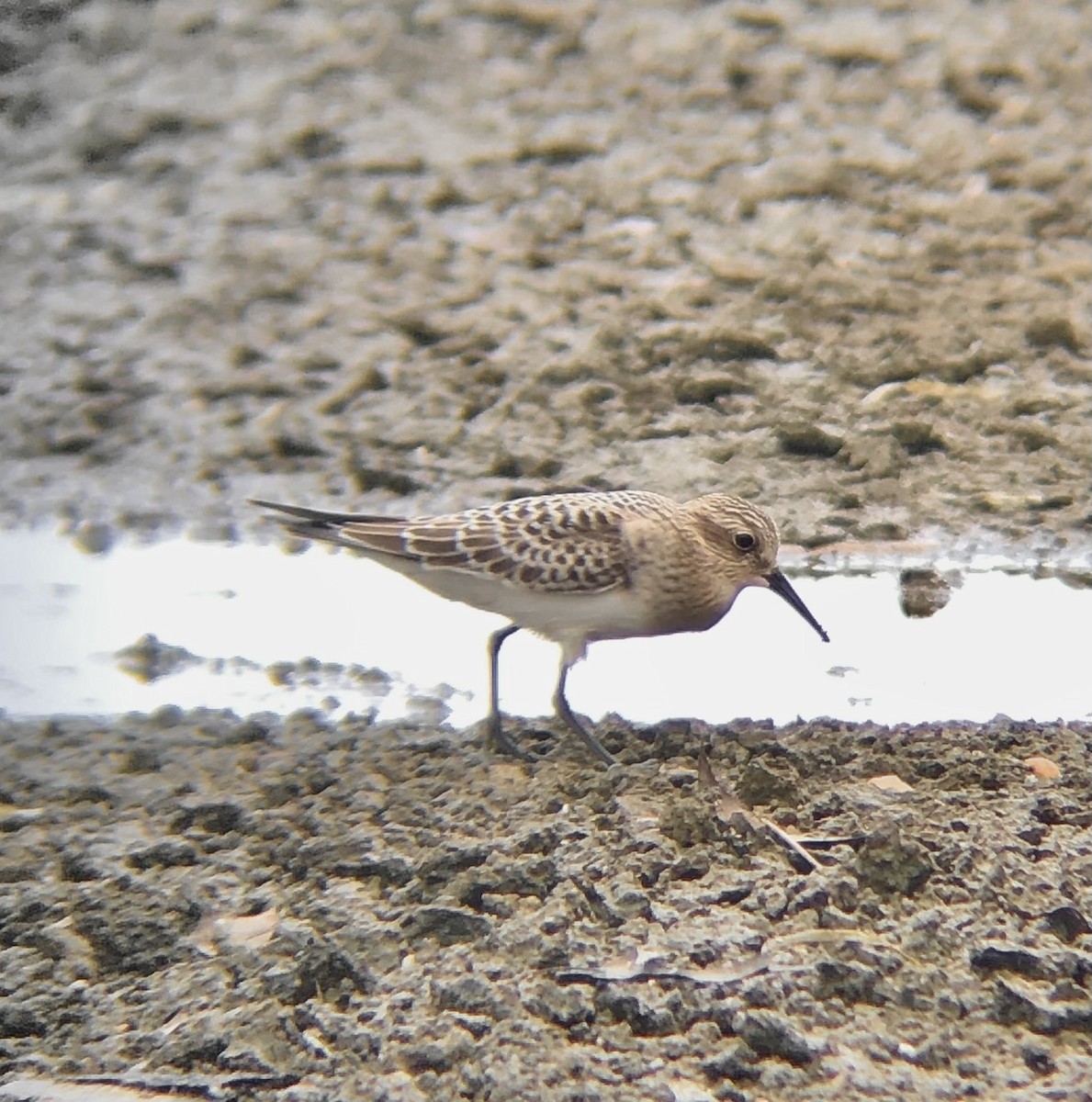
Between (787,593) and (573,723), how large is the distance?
0.84 metres

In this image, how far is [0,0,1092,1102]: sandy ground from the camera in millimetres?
3621

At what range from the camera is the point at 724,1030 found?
3.52m

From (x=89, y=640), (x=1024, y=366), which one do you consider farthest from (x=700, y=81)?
(x=89, y=640)

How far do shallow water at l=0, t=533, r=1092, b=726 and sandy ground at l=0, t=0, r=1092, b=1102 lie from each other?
0.19 m

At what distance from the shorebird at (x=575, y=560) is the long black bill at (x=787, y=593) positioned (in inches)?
3.0

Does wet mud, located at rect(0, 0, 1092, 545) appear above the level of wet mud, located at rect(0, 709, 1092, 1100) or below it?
above

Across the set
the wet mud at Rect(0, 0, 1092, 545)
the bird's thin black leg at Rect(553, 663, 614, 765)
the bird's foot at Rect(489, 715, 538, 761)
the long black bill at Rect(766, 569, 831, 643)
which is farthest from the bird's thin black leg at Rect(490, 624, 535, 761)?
the wet mud at Rect(0, 0, 1092, 545)

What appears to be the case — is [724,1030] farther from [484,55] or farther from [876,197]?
[484,55]

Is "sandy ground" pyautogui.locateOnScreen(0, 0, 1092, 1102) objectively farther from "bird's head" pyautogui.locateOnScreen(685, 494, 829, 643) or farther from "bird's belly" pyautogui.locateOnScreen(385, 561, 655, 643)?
"bird's head" pyautogui.locateOnScreen(685, 494, 829, 643)

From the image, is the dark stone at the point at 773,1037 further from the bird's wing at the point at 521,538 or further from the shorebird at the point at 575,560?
the bird's wing at the point at 521,538

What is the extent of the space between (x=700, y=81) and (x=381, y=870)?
5.87 m

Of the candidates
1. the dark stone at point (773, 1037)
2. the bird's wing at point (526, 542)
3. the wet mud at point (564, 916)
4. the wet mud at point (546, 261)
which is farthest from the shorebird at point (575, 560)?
the dark stone at point (773, 1037)

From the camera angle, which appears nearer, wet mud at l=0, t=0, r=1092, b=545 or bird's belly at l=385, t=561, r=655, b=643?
bird's belly at l=385, t=561, r=655, b=643

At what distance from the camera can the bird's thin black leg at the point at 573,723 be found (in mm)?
4715
